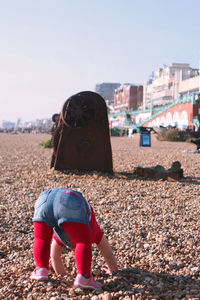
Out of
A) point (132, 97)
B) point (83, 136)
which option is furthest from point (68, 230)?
point (132, 97)

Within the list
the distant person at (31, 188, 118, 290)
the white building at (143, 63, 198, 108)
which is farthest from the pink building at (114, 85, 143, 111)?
the distant person at (31, 188, 118, 290)

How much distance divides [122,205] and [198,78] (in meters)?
62.9

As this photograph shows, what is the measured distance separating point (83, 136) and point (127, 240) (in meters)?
5.01

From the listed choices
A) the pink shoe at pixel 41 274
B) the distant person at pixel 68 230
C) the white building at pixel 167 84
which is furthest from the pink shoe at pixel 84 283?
the white building at pixel 167 84

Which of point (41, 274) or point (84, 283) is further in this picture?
point (41, 274)

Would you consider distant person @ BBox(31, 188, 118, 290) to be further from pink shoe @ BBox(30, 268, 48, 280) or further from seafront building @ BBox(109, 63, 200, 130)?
seafront building @ BBox(109, 63, 200, 130)

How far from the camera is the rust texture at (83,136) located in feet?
29.2

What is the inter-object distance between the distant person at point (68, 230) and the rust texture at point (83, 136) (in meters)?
5.83

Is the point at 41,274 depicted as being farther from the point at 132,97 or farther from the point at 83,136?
the point at 132,97

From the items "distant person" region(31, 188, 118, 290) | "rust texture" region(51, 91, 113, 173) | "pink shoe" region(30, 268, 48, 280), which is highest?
"rust texture" region(51, 91, 113, 173)

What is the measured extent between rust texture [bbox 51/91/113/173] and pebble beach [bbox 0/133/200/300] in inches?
41.0

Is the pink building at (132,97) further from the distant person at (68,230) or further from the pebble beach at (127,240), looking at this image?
the distant person at (68,230)

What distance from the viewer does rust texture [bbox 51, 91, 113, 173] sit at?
8891mm

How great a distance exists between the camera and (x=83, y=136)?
29.7ft
